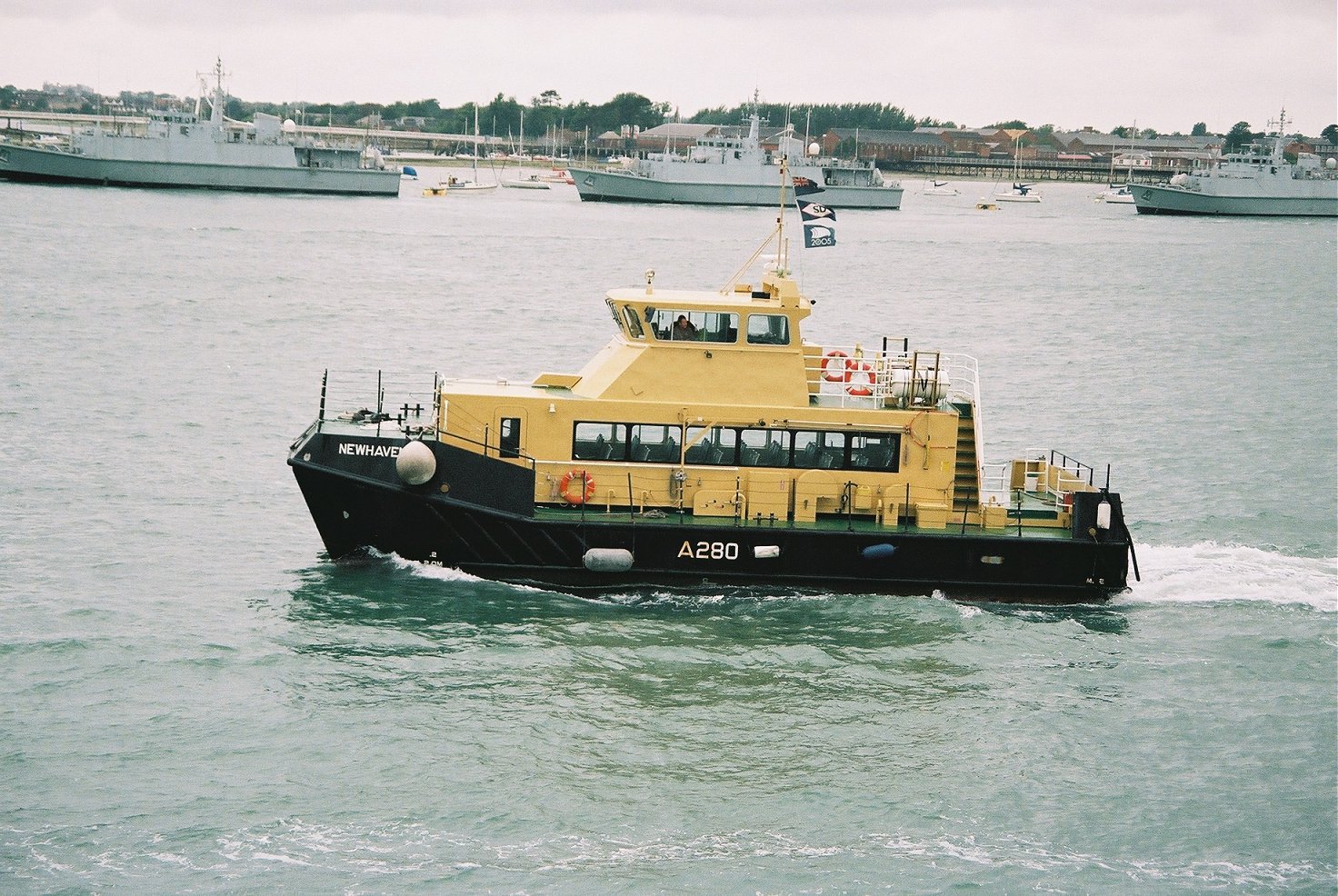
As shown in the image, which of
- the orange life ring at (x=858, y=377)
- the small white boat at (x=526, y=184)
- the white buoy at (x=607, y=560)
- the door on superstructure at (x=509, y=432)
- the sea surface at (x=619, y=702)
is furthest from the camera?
the small white boat at (x=526, y=184)

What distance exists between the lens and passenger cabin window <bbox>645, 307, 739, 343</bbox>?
2083 cm

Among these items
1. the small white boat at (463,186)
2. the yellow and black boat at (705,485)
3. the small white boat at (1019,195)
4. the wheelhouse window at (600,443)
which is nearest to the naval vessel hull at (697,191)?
the small white boat at (463,186)

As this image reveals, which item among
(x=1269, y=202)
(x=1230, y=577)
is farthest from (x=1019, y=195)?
(x=1230, y=577)

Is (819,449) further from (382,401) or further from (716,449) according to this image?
(382,401)

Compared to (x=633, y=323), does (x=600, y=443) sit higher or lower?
lower

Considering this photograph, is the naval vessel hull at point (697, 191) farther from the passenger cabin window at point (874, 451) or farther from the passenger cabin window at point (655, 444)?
the passenger cabin window at point (655, 444)

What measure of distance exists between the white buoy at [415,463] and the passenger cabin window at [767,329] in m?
5.12

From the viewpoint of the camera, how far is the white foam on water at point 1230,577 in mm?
21906

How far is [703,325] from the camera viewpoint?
2086 centimetres

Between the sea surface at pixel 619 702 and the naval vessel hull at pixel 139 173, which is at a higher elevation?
the naval vessel hull at pixel 139 173

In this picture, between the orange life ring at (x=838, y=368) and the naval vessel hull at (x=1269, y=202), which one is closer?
the orange life ring at (x=838, y=368)

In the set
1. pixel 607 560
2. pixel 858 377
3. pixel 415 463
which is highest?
pixel 858 377

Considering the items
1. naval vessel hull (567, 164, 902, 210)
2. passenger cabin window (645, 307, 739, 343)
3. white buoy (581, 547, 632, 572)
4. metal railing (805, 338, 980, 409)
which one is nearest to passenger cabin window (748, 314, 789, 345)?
passenger cabin window (645, 307, 739, 343)

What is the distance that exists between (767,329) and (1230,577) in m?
8.95
